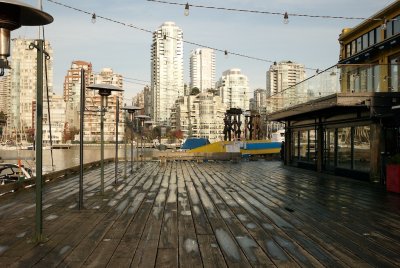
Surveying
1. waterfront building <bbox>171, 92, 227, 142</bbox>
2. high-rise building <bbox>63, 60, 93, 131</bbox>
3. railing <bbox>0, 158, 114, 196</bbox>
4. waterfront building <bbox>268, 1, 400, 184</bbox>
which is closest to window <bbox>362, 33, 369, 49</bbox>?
waterfront building <bbox>268, 1, 400, 184</bbox>

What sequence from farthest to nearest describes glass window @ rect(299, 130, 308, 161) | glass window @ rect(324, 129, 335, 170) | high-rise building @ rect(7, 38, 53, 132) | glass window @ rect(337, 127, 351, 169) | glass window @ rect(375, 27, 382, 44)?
high-rise building @ rect(7, 38, 53, 132) < glass window @ rect(375, 27, 382, 44) < glass window @ rect(299, 130, 308, 161) < glass window @ rect(324, 129, 335, 170) < glass window @ rect(337, 127, 351, 169)

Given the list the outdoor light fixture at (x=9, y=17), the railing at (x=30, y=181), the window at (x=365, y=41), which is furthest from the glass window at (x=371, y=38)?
the outdoor light fixture at (x=9, y=17)

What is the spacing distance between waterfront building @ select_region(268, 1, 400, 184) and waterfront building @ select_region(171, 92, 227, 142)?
130798mm

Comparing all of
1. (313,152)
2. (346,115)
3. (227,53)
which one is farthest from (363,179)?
(227,53)

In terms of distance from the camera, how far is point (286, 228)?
753cm

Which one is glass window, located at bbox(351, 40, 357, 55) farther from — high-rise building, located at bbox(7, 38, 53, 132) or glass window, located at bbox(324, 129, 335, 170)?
high-rise building, located at bbox(7, 38, 53, 132)

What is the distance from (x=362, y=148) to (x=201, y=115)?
472ft

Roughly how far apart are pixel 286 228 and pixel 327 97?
9.70 meters

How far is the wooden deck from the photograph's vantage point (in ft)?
18.2


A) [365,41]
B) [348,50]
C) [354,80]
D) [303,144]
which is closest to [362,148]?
[354,80]

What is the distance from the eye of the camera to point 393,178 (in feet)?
40.9

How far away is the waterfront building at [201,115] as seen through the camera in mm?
157375

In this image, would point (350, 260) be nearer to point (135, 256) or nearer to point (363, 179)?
point (135, 256)

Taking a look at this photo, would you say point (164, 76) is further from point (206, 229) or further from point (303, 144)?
point (206, 229)
